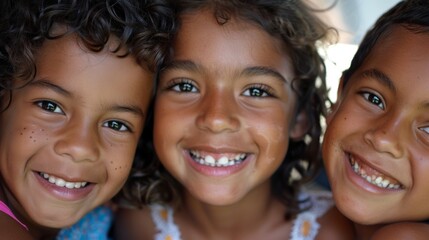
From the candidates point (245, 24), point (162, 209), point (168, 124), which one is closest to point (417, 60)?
point (245, 24)

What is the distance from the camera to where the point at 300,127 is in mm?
1899

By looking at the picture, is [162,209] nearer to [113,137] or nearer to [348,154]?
[113,137]

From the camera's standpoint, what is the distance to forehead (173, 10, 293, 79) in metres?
1.60

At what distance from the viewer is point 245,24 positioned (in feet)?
5.42

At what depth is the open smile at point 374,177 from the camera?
1.50 m

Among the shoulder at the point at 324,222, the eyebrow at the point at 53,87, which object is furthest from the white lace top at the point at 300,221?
the eyebrow at the point at 53,87

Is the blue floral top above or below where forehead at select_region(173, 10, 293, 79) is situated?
below

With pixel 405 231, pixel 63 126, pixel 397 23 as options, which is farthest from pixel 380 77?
pixel 63 126

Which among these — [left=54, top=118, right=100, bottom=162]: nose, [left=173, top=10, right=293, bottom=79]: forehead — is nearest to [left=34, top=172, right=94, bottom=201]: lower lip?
[left=54, top=118, right=100, bottom=162]: nose

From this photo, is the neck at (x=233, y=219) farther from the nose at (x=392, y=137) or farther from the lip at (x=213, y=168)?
→ the nose at (x=392, y=137)

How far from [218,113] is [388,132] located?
0.43m

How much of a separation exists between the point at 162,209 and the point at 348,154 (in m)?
0.67

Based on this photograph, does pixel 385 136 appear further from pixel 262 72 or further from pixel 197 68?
pixel 197 68

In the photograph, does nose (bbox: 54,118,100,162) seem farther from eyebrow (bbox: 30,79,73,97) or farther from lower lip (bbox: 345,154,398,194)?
lower lip (bbox: 345,154,398,194)
